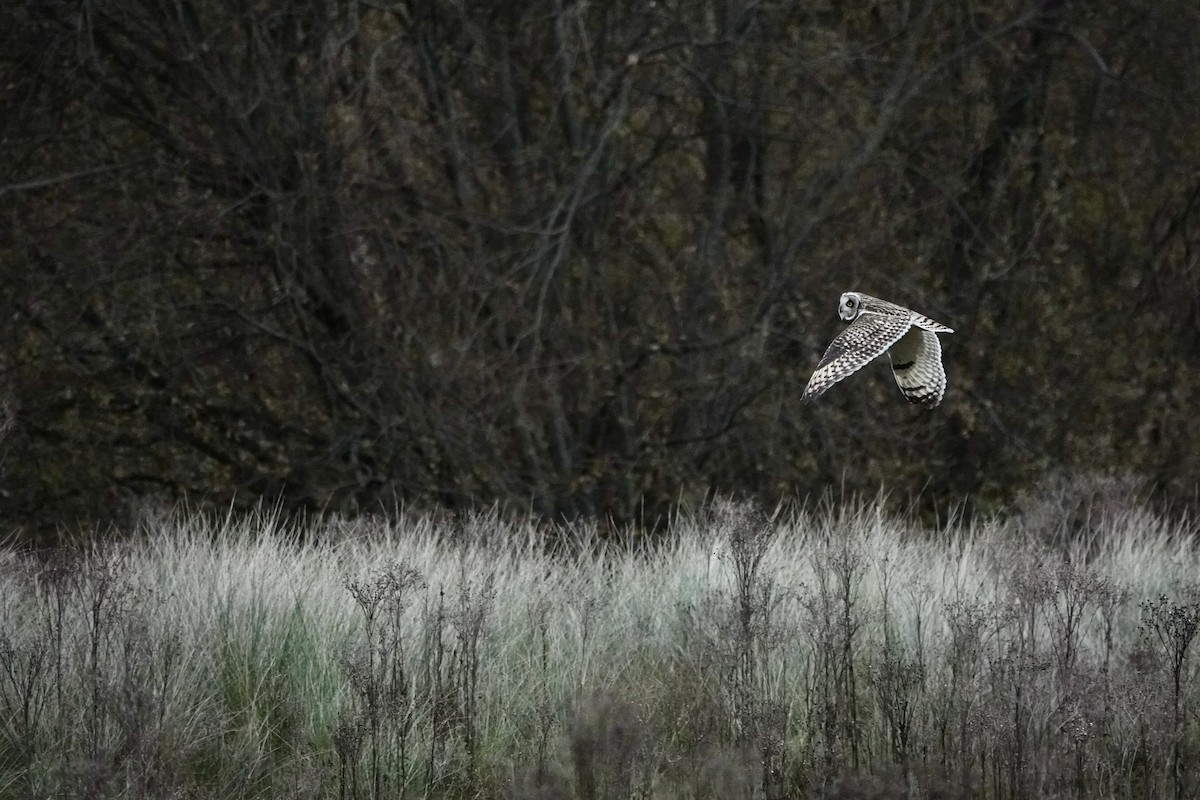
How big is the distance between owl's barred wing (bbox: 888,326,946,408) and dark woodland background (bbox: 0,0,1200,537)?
12.1ft

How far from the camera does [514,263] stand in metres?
9.24

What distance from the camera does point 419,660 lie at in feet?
17.8

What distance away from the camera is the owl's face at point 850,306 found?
477cm

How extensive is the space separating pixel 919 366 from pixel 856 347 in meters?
0.82

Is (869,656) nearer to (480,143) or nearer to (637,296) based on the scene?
(637,296)

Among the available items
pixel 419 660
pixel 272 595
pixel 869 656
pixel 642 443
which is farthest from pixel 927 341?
pixel 642 443

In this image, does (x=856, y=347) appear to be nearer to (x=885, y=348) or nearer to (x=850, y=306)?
(x=885, y=348)

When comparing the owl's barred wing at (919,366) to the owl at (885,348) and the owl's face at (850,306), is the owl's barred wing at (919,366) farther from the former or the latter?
the owl's face at (850,306)

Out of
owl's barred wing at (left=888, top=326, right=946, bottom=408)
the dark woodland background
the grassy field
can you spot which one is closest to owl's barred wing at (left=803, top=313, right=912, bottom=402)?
owl's barred wing at (left=888, top=326, right=946, bottom=408)

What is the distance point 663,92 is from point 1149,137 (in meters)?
3.10

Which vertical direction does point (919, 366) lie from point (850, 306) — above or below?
below

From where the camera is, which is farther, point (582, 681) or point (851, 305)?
point (582, 681)

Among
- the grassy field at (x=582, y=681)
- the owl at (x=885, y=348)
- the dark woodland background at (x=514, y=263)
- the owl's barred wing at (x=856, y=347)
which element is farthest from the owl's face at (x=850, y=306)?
the dark woodland background at (x=514, y=263)

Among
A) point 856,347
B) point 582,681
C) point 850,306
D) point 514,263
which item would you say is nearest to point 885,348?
point 856,347
